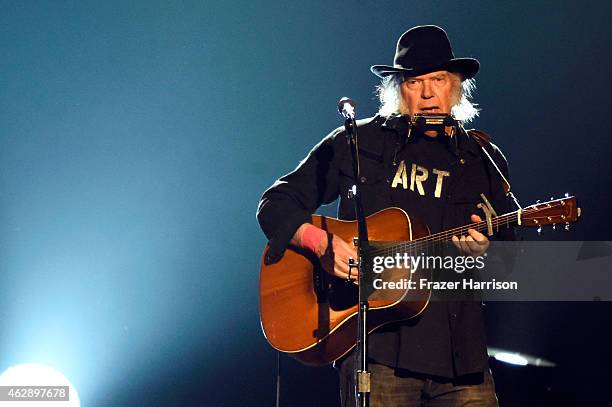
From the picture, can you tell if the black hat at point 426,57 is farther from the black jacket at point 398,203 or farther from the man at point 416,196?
the black jacket at point 398,203

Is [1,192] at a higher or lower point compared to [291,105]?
lower

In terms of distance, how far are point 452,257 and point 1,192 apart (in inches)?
115

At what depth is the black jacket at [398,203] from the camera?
261 cm

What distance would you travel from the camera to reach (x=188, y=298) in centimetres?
445

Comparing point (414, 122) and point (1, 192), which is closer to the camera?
point (414, 122)

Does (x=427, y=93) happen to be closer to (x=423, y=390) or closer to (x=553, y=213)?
(x=553, y=213)

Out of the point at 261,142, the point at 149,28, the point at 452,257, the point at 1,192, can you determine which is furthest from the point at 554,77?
the point at 1,192

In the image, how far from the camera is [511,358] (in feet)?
13.5

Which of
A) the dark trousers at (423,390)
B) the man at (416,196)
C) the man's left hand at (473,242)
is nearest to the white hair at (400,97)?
the man at (416,196)

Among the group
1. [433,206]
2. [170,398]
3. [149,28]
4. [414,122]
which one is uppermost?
[149,28]

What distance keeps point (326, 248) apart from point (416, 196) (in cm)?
40

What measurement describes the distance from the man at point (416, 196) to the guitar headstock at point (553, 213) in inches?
5.3

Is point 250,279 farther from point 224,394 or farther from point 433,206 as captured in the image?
point 433,206

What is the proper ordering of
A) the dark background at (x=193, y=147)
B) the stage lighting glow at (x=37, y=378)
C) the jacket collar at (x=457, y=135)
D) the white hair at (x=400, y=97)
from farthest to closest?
1. the dark background at (x=193, y=147)
2. the stage lighting glow at (x=37, y=378)
3. the white hair at (x=400, y=97)
4. the jacket collar at (x=457, y=135)
